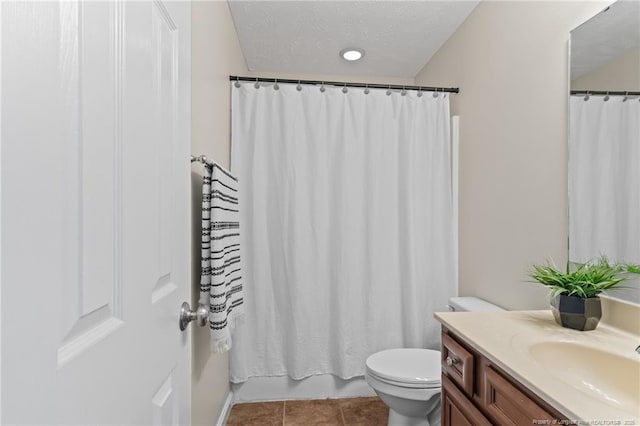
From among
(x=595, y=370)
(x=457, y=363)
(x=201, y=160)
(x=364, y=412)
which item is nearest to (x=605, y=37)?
(x=595, y=370)

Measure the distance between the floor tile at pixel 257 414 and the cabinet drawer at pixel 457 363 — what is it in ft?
4.11

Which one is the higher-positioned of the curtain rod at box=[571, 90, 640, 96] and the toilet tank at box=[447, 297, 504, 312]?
the curtain rod at box=[571, 90, 640, 96]

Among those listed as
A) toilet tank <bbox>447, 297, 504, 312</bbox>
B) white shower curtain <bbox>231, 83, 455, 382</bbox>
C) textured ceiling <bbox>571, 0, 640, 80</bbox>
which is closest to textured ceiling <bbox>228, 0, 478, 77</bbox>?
white shower curtain <bbox>231, 83, 455, 382</bbox>

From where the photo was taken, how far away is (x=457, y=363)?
1193 mm

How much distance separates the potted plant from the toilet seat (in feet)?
2.25

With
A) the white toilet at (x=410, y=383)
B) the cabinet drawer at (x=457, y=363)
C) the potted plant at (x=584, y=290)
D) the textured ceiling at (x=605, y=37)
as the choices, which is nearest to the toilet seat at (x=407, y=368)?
the white toilet at (x=410, y=383)

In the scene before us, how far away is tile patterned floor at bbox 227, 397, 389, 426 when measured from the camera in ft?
6.91

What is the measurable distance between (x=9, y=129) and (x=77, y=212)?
15cm

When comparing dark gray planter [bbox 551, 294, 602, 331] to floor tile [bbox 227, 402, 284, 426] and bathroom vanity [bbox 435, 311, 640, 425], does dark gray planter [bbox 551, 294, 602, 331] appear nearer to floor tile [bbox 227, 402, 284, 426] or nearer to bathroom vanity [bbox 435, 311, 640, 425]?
bathroom vanity [bbox 435, 311, 640, 425]

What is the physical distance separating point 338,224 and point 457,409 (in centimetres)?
130

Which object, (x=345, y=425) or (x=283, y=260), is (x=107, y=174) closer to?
(x=283, y=260)

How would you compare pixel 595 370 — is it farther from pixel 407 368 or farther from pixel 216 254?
pixel 216 254

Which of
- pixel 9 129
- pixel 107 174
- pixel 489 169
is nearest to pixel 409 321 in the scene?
pixel 489 169

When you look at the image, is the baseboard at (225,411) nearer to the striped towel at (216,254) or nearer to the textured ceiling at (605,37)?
the striped towel at (216,254)
